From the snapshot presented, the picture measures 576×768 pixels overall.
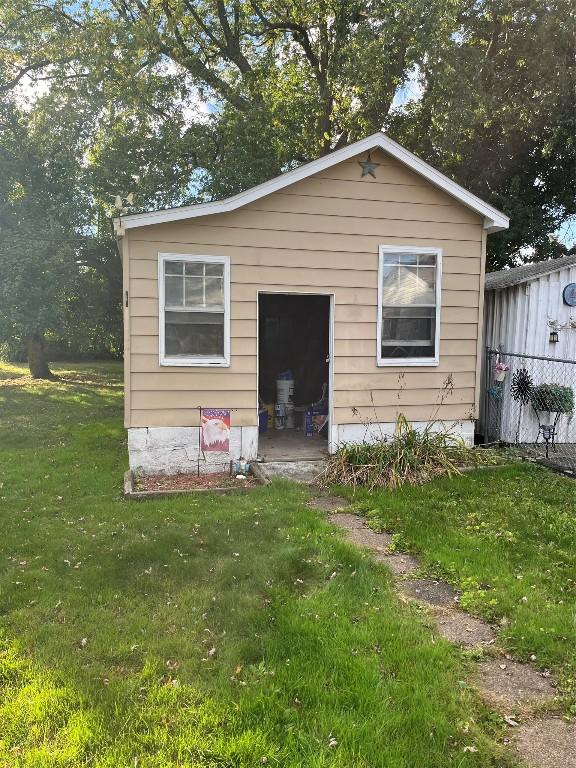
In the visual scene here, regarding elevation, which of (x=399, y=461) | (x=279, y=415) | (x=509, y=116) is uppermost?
(x=509, y=116)

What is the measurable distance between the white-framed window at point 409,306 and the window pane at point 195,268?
2418 millimetres

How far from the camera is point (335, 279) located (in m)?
7.33

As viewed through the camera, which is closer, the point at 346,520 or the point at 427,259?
the point at 346,520

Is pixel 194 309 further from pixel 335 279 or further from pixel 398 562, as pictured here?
pixel 398 562

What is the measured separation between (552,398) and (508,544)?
4278 mm

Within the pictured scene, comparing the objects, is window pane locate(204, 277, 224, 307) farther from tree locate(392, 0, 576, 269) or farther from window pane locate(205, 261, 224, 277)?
tree locate(392, 0, 576, 269)

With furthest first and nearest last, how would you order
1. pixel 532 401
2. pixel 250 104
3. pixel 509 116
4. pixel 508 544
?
pixel 250 104, pixel 509 116, pixel 532 401, pixel 508 544

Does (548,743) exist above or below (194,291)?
below

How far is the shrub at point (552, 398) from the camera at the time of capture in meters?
8.09

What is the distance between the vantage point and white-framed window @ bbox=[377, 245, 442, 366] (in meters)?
7.52

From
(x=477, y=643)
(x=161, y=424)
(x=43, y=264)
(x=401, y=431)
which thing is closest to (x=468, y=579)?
(x=477, y=643)

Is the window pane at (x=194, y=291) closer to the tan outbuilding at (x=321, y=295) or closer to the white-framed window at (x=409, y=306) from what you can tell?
the tan outbuilding at (x=321, y=295)

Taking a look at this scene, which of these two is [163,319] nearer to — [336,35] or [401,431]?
[401,431]

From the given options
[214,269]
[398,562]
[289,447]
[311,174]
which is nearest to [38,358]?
[289,447]
